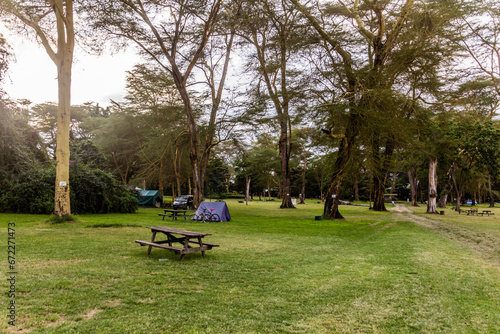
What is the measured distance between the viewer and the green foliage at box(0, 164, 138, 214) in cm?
1709

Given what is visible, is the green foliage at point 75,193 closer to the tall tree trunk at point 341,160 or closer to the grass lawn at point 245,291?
the grass lawn at point 245,291

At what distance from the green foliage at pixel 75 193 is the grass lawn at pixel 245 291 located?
10094 mm

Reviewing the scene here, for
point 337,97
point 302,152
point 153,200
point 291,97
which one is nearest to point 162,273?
point 337,97

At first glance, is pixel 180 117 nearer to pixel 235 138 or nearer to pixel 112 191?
pixel 235 138

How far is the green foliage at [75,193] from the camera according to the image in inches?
673

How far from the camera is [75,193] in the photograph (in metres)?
18.8

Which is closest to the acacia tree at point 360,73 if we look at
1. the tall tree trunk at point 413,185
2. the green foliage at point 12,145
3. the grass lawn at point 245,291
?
the grass lawn at point 245,291

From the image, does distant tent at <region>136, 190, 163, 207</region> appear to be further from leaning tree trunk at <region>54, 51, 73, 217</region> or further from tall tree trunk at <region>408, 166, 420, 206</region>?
tall tree trunk at <region>408, 166, 420, 206</region>

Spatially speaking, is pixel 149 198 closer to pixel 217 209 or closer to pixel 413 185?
pixel 217 209

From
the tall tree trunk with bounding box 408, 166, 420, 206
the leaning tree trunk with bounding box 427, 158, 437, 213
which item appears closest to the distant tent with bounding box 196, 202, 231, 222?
the leaning tree trunk with bounding box 427, 158, 437, 213

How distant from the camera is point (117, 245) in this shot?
8359 mm

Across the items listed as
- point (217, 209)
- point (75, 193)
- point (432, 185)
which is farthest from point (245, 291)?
point (432, 185)

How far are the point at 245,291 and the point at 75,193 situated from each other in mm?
16853

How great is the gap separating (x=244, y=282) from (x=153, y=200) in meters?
26.8
